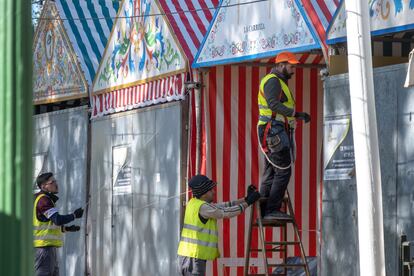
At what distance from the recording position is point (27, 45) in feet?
14.3

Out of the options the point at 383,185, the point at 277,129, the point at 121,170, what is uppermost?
the point at 277,129

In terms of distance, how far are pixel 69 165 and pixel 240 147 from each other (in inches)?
179

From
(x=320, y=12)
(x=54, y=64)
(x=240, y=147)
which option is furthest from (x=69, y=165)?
(x=320, y=12)

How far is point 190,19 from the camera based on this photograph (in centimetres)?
1494

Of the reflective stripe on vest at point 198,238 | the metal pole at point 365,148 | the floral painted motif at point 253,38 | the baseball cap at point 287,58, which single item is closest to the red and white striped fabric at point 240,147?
the floral painted motif at point 253,38

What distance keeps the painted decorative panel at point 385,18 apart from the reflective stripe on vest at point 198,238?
7.59 feet

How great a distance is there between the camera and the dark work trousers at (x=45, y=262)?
1403 cm

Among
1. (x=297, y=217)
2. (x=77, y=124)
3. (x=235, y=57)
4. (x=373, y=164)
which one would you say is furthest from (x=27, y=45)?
(x=77, y=124)

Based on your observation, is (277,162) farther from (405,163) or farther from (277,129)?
(405,163)

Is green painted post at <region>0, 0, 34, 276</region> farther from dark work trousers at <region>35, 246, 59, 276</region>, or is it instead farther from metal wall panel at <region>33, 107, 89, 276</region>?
metal wall panel at <region>33, 107, 89, 276</region>

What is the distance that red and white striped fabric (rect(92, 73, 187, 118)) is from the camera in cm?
1472

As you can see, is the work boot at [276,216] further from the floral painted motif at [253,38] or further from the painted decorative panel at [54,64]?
the painted decorative panel at [54,64]

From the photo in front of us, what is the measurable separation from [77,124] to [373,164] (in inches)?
354

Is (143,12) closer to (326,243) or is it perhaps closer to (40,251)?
(40,251)
